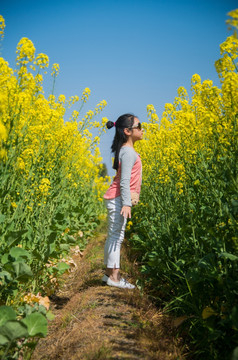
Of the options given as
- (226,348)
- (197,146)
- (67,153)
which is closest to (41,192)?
(67,153)

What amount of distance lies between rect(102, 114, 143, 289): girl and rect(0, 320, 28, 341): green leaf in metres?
1.44

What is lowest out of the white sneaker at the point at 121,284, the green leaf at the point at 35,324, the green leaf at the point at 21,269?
the white sneaker at the point at 121,284

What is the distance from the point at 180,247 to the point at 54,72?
2.43m

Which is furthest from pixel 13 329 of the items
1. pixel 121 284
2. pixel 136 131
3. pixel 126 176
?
pixel 136 131

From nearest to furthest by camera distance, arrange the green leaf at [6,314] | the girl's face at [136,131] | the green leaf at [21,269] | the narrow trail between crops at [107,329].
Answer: the green leaf at [6,314] < the narrow trail between crops at [107,329] < the green leaf at [21,269] < the girl's face at [136,131]

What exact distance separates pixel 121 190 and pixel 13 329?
64.1 inches

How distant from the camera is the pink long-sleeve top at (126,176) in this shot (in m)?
2.91

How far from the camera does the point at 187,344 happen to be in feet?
6.49

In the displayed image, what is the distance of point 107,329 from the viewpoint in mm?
2084

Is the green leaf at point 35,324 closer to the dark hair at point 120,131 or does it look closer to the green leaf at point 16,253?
the green leaf at point 16,253

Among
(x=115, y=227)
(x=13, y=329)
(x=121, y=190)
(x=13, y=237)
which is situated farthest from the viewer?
→ (x=115, y=227)

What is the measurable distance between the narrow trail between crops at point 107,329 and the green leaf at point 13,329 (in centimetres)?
43

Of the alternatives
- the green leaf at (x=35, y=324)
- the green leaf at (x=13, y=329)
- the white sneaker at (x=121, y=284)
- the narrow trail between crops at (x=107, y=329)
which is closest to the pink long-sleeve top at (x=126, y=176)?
the white sneaker at (x=121, y=284)

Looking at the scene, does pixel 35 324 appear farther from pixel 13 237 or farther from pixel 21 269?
pixel 13 237
